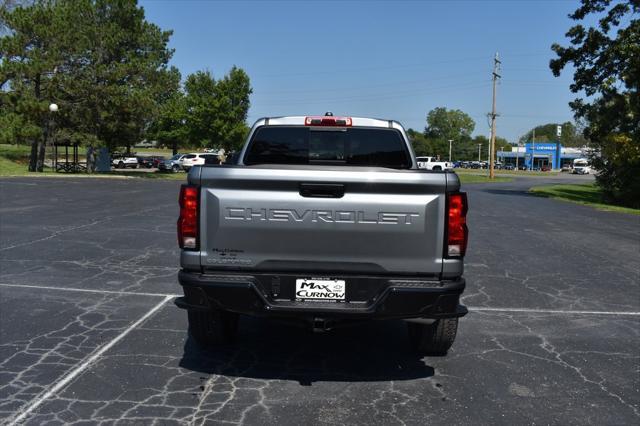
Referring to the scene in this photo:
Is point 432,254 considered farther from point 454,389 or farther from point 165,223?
point 165,223

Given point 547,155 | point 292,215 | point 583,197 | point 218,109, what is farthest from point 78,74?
point 547,155

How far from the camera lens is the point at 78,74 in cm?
3634

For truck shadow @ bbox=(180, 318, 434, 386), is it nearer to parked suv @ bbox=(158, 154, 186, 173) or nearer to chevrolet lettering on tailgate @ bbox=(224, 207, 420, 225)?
chevrolet lettering on tailgate @ bbox=(224, 207, 420, 225)

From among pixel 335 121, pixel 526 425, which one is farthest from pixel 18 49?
pixel 526 425

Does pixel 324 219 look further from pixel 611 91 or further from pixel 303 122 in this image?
pixel 611 91

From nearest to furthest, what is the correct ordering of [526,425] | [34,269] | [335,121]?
[526,425], [335,121], [34,269]

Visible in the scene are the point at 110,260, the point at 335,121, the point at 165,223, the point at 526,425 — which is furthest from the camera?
the point at 165,223

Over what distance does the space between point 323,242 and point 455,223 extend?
914 mm

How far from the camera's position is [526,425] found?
149 inches

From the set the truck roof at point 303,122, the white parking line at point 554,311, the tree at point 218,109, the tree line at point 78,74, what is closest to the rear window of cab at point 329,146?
the truck roof at point 303,122

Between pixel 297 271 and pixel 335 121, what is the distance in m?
1.80

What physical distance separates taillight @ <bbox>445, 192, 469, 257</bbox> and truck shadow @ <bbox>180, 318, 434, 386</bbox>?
122 cm

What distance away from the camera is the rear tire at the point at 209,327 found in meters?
4.92

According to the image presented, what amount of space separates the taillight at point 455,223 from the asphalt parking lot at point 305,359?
1093 mm
